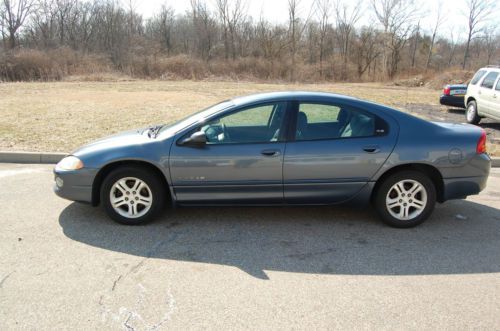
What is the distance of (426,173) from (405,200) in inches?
15.4

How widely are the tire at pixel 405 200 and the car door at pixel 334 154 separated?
279mm

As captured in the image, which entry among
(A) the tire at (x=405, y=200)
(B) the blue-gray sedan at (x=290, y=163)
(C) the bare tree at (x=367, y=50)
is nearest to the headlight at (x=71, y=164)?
(B) the blue-gray sedan at (x=290, y=163)

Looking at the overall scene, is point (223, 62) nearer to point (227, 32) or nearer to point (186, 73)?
point (186, 73)

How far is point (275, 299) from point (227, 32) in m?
43.6

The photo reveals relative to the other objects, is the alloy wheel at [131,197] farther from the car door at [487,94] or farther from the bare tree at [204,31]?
the bare tree at [204,31]

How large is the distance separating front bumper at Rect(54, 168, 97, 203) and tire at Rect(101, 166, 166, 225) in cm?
15

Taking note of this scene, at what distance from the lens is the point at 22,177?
621cm

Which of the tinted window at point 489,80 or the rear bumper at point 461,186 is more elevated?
the tinted window at point 489,80

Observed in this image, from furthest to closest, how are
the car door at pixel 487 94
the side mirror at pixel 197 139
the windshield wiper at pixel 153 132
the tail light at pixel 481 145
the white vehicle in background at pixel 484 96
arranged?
the car door at pixel 487 94 → the white vehicle in background at pixel 484 96 → the windshield wiper at pixel 153 132 → the tail light at pixel 481 145 → the side mirror at pixel 197 139

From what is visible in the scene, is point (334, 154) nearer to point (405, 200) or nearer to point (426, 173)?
point (405, 200)

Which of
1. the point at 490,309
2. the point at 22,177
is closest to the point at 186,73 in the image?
the point at 22,177

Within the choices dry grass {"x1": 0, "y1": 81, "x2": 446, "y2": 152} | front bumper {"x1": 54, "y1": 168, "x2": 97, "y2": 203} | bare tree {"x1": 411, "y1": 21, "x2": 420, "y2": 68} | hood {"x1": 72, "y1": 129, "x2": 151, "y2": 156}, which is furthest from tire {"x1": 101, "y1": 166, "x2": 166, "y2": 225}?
bare tree {"x1": 411, "y1": 21, "x2": 420, "y2": 68}

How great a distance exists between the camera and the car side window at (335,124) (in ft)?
14.0

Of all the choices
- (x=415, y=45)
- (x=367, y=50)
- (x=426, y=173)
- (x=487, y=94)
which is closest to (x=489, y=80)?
(x=487, y=94)
